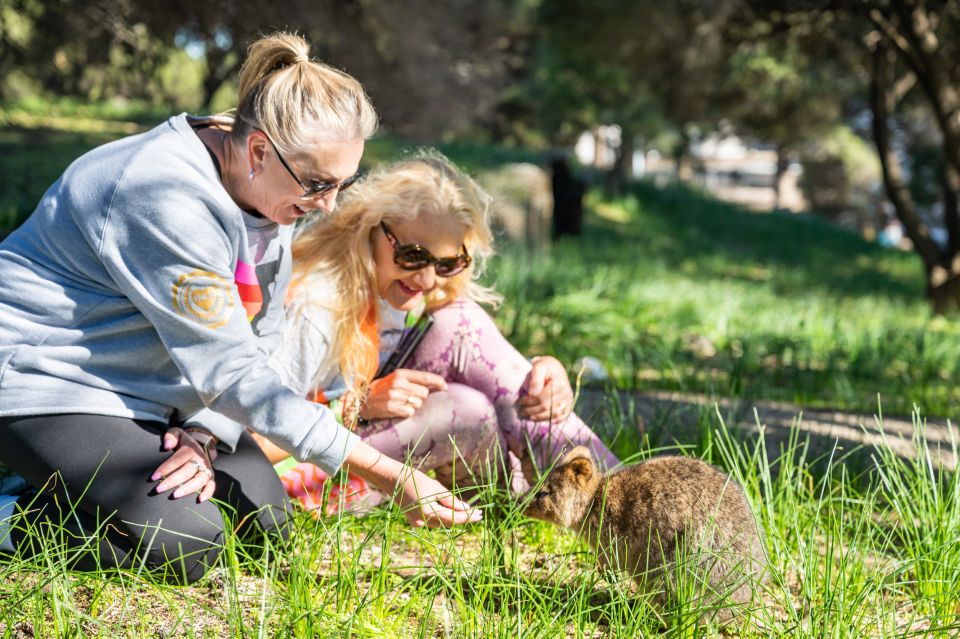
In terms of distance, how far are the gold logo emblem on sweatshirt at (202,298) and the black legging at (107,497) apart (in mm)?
403

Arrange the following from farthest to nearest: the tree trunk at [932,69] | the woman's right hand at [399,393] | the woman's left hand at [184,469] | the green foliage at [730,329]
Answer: the tree trunk at [932,69], the green foliage at [730,329], the woman's right hand at [399,393], the woman's left hand at [184,469]

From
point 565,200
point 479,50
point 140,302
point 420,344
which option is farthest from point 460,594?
point 479,50

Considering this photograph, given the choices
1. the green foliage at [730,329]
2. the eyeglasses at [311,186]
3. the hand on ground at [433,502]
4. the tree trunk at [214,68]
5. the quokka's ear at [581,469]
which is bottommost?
the green foliage at [730,329]

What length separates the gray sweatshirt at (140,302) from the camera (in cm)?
225

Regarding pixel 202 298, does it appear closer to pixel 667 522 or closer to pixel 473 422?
pixel 473 422

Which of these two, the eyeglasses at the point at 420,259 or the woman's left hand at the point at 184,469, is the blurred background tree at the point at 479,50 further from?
the woman's left hand at the point at 184,469

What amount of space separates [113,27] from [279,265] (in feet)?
21.3

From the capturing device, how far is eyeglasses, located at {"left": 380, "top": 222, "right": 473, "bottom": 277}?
2.92 metres

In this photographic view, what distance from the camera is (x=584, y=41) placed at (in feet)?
41.6

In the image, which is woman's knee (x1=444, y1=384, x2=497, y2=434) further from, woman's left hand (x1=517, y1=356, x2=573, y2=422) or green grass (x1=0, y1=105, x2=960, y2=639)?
green grass (x1=0, y1=105, x2=960, y2=639)

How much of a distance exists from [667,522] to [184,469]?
122 centimetres

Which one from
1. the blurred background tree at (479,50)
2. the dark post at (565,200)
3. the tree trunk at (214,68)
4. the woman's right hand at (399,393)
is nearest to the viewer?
the woman's right hand at (399,393)

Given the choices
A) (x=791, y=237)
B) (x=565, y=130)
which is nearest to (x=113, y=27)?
(x=791, y=237)

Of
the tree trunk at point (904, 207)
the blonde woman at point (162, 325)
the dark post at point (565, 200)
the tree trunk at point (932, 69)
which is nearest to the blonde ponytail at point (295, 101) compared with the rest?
the blonde woman at point (162, 325)
